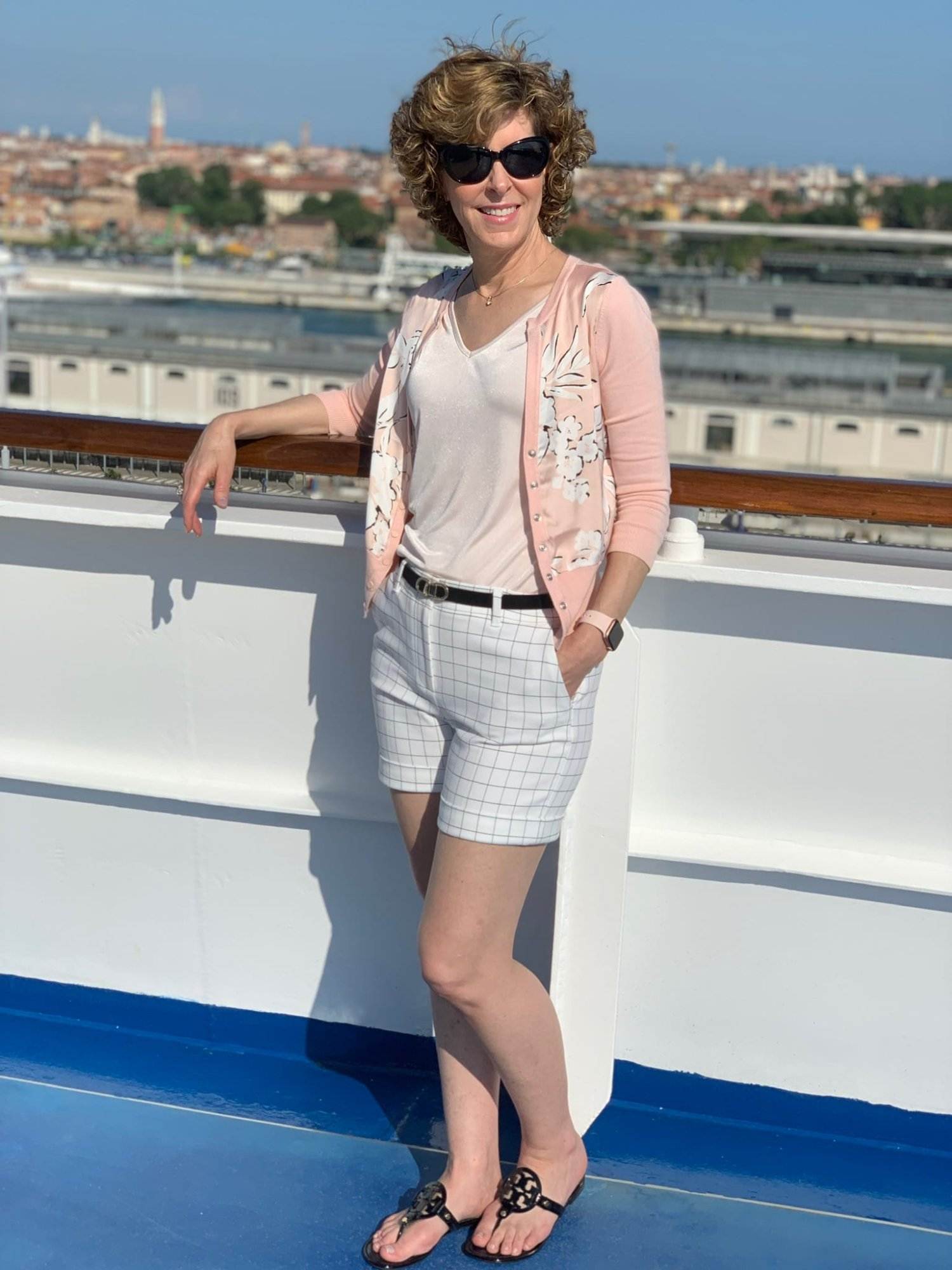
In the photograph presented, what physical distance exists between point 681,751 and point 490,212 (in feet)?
2.43

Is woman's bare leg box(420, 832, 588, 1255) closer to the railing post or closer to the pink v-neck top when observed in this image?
the pink v-neck top

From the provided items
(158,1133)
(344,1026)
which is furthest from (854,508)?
(158,1133)

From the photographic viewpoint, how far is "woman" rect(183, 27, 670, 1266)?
1.28 meters

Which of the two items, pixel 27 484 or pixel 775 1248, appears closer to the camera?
pixel 775 1248

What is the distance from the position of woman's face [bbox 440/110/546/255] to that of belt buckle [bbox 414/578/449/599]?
12.6 inches

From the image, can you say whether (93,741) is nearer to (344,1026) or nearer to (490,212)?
(344,1026)

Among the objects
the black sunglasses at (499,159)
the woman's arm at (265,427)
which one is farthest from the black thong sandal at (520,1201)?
the black sunglasses at (499,159)

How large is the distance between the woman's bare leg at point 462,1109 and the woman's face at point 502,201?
60cm

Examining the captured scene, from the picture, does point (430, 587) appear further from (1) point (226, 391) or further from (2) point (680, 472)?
(1) point (226, 391)

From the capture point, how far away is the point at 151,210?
71.0 metres

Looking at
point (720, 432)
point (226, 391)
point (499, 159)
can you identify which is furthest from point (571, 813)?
point (226, 391)

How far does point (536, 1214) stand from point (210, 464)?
0.91 meters

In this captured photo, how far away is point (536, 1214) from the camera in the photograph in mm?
1521

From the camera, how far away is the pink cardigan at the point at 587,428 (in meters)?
1.27
